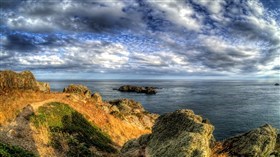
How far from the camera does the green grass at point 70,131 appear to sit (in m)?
22.9

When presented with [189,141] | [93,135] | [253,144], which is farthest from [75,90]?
[189,141]

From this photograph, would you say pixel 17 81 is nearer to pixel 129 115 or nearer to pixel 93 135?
pixel 93 135

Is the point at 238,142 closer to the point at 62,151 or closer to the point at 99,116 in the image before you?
the point at 62,151

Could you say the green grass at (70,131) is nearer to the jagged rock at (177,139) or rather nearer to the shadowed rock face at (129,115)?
the jagged rock at (177,139)

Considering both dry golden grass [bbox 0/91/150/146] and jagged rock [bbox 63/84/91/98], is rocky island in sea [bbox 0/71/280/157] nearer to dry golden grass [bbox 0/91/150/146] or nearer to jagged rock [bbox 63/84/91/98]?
dry golden grass [bbox 0/91/150/146]

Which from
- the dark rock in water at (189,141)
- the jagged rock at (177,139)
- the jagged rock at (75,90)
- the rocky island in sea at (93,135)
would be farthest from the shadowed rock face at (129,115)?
the dark rock in water at (189,141)

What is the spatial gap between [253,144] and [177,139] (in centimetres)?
616

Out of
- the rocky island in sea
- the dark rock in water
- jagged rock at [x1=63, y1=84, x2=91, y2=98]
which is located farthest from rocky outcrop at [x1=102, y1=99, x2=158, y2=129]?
the dark rock in water

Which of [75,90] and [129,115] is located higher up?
[75,90]

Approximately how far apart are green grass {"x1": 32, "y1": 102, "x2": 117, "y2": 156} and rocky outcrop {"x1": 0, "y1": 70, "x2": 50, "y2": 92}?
9623mm

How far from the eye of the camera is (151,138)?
2031 cm

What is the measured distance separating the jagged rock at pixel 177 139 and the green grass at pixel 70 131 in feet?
15.3

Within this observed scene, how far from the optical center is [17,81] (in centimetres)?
3481

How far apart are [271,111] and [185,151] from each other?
92.0m
